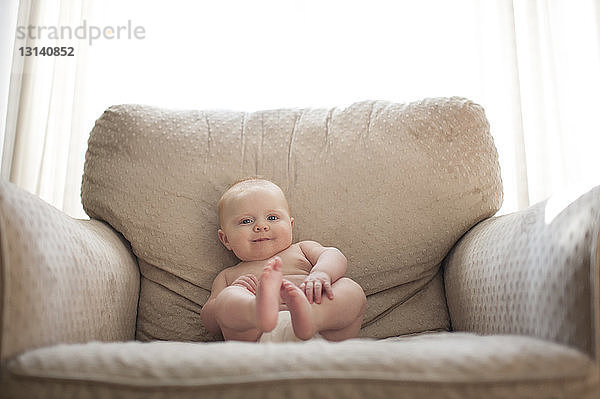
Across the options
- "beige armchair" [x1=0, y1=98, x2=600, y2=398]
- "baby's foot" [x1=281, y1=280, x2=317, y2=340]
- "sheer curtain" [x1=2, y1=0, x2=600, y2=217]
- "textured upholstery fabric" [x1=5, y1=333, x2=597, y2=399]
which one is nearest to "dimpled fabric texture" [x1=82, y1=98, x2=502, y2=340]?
"beige armchair" [x1=0, y1=98, x2=600, y2=398]

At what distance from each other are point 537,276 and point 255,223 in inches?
24.9

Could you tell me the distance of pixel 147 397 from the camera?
2.32 ft

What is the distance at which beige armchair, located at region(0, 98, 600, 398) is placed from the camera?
72 centimetres

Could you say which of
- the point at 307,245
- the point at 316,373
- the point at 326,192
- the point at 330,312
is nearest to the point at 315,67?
→ the point at 326,192

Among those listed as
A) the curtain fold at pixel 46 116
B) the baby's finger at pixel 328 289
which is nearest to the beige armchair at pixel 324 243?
the baby's finger at pixel 328 289

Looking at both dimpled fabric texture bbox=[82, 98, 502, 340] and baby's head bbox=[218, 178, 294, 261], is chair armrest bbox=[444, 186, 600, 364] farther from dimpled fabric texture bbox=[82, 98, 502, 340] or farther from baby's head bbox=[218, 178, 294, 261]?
baby's head bbox=[218, 178, 294, 261]

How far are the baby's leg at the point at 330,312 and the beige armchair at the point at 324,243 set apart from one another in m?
0.10

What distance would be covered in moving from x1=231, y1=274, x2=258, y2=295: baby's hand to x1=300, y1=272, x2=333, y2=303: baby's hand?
0.12 m

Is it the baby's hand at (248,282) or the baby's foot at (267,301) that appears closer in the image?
the baby's foot at (267,301)

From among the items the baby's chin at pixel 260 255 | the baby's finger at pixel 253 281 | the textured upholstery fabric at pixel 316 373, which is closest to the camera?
the textured upholstery fabric at pixel 316 373

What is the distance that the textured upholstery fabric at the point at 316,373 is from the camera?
2.32ft

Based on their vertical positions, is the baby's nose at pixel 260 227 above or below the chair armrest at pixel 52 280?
above

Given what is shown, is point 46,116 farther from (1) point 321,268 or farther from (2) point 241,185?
(1) point 321,268

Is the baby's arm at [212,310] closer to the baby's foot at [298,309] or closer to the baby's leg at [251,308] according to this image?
the baby's leg at [251,308]
